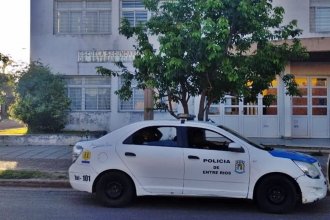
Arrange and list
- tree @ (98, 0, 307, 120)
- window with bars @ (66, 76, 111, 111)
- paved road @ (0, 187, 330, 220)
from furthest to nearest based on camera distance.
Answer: window with bars @ (66, 76, 111, 111) → tree @ (98, 0, 307, 120) → paved road @ (0, 187, 330, 220)

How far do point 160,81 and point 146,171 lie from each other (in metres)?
3.26

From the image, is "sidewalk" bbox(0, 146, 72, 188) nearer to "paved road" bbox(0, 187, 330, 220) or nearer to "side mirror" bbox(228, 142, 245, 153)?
"paved road" bbox(0, 187, 330, 220)

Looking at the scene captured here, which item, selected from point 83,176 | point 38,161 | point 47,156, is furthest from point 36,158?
point 83,176

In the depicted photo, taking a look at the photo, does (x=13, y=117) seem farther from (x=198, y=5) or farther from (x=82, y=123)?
(x=198, y=5)

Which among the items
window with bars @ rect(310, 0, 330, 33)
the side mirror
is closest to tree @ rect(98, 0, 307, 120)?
the side mirror

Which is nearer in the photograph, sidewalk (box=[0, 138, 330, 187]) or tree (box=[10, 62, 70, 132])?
sidewalk (box=[0, 138, 330, 187])

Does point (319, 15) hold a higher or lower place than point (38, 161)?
higher

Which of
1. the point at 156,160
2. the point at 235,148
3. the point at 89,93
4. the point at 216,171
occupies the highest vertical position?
the point at 89,93

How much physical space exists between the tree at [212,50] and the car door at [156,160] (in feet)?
6.79

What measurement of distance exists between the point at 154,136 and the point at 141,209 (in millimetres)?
1286

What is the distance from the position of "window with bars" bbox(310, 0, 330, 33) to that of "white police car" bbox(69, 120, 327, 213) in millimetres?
12422

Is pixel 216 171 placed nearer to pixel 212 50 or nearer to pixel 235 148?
pixel 235 148

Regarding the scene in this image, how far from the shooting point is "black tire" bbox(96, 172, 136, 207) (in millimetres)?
8156

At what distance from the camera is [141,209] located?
8.05 meters
